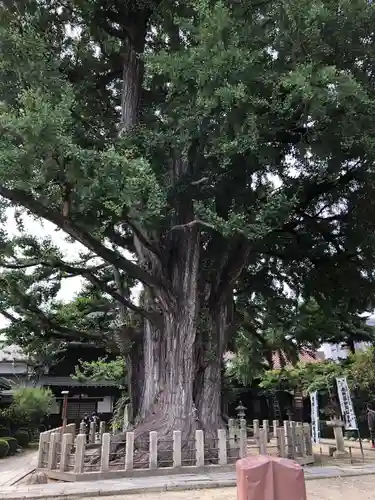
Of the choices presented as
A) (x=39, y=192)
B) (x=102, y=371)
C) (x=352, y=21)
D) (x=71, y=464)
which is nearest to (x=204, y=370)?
(x=71, y=464)

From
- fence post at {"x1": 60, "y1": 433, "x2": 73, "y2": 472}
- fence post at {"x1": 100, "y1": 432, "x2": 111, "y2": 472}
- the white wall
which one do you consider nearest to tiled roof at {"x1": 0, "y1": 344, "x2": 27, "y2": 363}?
the white wall

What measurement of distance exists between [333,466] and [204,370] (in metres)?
3.46

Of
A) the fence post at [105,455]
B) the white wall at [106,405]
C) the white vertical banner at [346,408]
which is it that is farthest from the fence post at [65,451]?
the white wall at [106,405]

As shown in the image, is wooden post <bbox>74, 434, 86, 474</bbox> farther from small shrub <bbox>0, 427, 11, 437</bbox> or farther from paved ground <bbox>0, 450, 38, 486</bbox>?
small shrub <bbox>0, 427, 11, 437</bbox>

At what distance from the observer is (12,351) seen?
24891mm

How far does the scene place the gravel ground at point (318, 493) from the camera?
23.2 ft

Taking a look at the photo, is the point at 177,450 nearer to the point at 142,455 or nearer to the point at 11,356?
the point at 142,455

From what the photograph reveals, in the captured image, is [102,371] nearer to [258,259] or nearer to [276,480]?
[258,259]

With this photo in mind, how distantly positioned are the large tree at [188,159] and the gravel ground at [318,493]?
2300mm

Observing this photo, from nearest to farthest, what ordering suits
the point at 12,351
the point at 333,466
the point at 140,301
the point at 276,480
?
the point at 276,480, the point at 333,466, the point at 140,301, the point at 12,351

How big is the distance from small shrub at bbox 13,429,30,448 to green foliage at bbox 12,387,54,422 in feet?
2.63

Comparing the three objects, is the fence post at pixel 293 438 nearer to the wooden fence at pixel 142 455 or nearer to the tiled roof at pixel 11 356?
the wooden fence at pixel 142 455

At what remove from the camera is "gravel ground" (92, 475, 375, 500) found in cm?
707

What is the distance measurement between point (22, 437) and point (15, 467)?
675 cm
